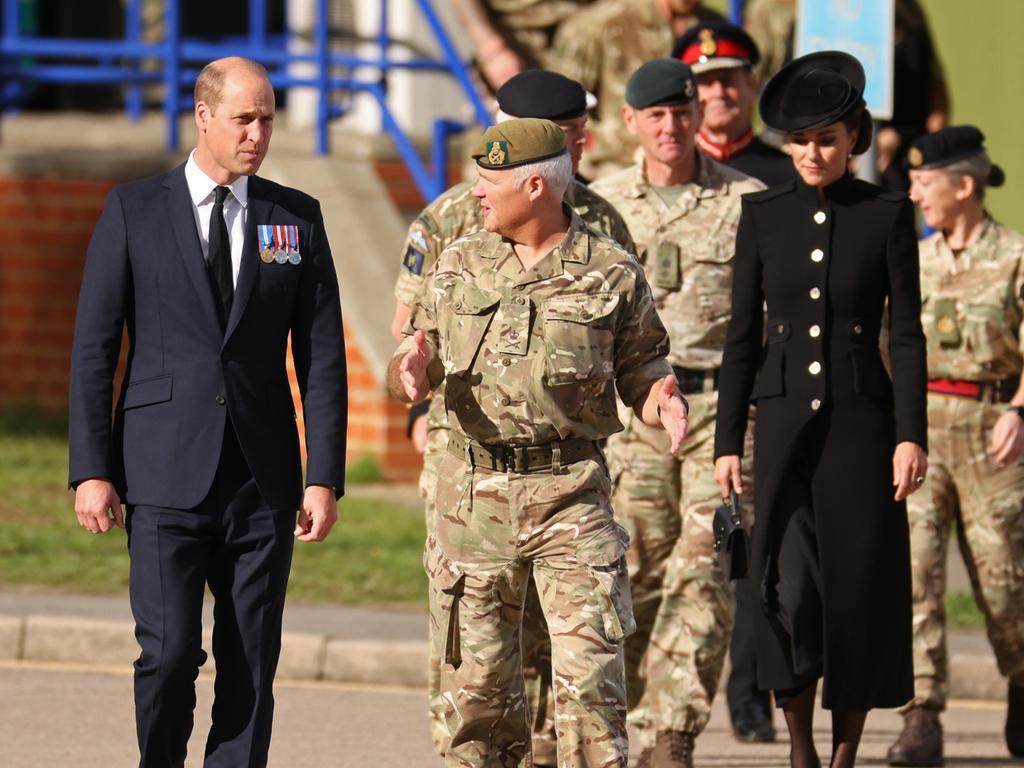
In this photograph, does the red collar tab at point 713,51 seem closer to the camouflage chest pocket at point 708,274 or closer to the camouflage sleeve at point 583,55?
the camouflage chest pocket at point 708,274

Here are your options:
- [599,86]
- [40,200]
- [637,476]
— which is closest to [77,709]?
[637,476]

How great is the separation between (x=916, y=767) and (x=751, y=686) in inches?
31.9

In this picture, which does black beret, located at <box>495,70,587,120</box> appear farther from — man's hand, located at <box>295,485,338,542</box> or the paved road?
the paved road

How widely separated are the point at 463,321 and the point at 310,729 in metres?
2.89

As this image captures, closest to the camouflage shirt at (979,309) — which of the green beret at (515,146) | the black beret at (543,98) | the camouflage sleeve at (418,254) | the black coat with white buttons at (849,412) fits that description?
the black coat with white buttons at (849,412)

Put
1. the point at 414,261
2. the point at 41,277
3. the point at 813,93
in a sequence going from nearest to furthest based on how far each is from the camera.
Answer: the point at 813,93
the point at 414,261
the point at 41,277

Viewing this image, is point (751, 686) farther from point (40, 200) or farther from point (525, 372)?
point (40, 200)

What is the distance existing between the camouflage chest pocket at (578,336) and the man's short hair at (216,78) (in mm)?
950

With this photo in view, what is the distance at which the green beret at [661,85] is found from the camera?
7770 millimetres

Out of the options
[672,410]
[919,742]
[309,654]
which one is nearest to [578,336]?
[672,410]

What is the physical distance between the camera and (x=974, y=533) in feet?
27.0

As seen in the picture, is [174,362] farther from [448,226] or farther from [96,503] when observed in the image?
[448,226]

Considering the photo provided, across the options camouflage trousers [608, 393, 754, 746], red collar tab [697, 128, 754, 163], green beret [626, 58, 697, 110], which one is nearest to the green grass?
red collar tab [697, 128, 754, 163]

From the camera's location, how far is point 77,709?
28.9ft
